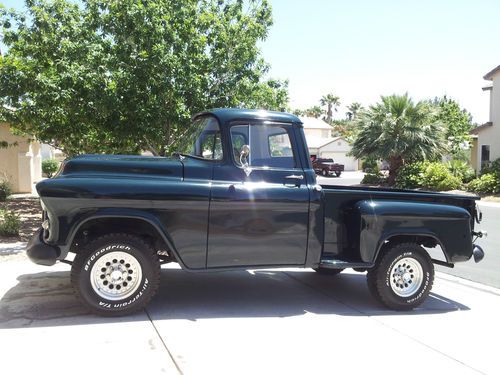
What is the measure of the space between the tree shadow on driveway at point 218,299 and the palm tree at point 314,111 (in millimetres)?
87044

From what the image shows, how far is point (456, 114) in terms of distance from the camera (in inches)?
1583

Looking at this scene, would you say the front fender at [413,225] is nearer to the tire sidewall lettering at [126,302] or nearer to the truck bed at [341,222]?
the truck bed at [341,222]

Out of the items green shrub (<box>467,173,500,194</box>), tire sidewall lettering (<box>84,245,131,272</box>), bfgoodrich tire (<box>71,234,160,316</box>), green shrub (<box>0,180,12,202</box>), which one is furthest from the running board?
green shrub (<box>467,173,500,194</box>)

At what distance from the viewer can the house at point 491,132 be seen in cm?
2748

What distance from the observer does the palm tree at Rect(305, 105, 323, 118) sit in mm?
94075

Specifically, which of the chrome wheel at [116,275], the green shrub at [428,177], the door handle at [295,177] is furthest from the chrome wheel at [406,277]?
the green shrub at [428,177]

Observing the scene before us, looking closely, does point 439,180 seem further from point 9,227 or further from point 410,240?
point 9,227

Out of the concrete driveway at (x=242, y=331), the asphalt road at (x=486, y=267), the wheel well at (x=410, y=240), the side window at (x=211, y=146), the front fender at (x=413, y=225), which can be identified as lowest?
the asphalt road at (x=486, y=267)

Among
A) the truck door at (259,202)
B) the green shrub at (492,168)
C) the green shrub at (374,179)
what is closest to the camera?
the truck door at (259,202)

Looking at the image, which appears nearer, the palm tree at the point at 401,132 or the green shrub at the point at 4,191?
the green shrub at the point at 4,191

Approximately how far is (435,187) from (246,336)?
23.5 meters

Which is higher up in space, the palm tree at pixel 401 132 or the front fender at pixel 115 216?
the palm tree at pixel 401 132

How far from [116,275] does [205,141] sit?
173 cm

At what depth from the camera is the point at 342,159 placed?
59938 millimetres
